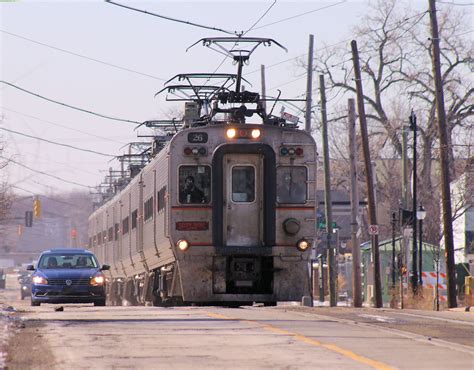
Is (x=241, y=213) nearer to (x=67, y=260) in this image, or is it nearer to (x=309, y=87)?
(x=67, y=260)

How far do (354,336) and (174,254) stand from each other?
683 cm

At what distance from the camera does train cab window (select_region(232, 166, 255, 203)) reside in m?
23.0

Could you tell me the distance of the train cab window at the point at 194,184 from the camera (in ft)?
76.4

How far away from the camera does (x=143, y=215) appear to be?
99.5 feet

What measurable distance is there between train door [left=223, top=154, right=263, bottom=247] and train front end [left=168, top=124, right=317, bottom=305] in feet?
0.06

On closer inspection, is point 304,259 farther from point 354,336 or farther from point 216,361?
point 216,361

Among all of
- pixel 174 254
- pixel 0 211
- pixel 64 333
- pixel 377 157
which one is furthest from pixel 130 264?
pixel 377 157

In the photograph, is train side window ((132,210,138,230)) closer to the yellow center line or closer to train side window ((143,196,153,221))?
train side window ((143,196,153,221))

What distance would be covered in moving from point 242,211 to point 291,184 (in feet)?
3.58

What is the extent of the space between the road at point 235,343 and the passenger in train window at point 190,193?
7.36 feet

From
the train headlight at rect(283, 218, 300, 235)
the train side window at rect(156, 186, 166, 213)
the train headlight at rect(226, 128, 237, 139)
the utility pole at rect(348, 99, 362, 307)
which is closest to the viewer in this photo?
the train headlight at rect(226, 128, 237, 139)

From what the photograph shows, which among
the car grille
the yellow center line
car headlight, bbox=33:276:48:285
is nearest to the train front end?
the yellow center line

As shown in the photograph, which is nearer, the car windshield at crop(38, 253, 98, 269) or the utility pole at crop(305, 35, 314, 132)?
the car windshield at crop(38, 253, 98, 269)

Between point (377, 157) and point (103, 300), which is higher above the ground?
point (377, 157)
